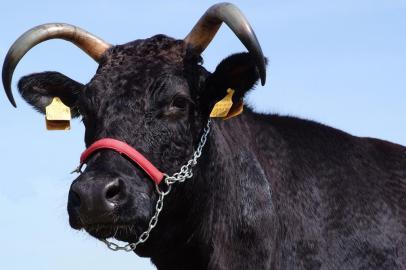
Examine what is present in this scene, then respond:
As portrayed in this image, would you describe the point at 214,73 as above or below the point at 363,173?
above

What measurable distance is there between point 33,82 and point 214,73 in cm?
226

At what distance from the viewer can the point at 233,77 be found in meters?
9.72

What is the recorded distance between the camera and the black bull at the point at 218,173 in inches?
357

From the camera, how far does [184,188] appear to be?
9.40 m

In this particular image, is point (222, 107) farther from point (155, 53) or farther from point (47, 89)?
point (47, 89)

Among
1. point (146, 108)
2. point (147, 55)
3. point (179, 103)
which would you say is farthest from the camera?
point (147, 55)

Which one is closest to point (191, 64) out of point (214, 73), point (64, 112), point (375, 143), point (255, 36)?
point (214, 73)

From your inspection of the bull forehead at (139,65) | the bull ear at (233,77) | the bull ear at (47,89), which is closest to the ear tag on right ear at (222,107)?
the bull ear at (233,77)

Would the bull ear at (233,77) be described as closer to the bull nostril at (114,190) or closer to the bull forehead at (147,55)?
the bull forehead at (147,55)

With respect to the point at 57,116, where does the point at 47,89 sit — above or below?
above

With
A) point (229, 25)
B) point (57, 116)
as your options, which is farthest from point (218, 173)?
point (57, 116)

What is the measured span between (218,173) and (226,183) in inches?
5.0

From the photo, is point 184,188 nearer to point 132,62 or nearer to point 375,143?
point 132,62

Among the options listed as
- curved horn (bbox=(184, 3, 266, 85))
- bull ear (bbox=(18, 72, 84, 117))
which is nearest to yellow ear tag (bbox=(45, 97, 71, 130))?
bull ear (bbox=(18, 72, 84, 117))
